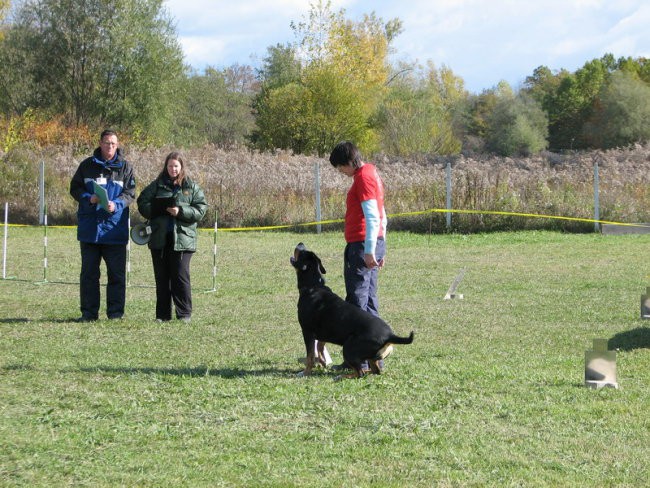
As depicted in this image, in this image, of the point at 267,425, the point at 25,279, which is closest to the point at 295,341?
the point at 267,425

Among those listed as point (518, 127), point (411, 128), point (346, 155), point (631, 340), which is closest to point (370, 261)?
point (346, 155)

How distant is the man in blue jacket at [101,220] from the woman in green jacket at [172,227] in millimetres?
314

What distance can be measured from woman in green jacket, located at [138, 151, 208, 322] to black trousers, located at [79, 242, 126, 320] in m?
0.44

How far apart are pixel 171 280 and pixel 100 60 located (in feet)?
99.6

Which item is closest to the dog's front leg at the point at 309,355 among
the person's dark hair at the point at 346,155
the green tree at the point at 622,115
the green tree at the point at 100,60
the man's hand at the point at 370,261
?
the man's hand at the point at 370,261

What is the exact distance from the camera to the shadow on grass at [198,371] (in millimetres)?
6754

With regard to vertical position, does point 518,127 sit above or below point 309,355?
above

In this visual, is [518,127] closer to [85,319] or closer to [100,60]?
[100,60]

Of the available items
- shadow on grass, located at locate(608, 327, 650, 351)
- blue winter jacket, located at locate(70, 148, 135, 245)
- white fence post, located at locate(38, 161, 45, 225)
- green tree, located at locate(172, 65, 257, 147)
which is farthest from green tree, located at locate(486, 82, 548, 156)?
blue winter jacket, located at locate(70, 148, 135, 245)

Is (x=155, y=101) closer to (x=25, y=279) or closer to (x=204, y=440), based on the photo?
(x=25, y=279)

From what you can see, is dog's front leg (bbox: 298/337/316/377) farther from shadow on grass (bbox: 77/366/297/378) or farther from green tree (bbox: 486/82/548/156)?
green tree (bbox: 486/82/548/156)

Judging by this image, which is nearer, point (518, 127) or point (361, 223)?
point (361, 223)

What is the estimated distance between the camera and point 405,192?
73.7 feet

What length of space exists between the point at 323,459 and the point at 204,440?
77cm
